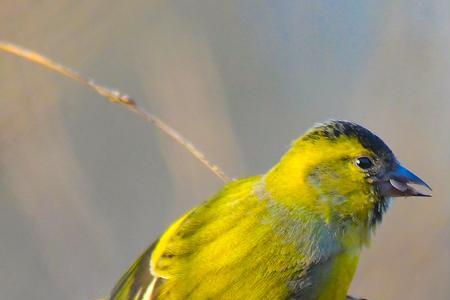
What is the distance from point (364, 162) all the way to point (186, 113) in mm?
695

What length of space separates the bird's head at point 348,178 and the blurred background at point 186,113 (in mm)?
394

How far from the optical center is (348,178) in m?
1.72

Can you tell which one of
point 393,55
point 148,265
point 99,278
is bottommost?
point 99,278

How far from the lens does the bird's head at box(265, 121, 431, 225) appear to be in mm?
1703

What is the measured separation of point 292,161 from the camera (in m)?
1.77

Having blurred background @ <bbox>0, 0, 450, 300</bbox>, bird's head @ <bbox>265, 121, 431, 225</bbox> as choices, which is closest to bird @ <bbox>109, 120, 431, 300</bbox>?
bird's head @ <bbox>265, 121, 431, 225</bbox>

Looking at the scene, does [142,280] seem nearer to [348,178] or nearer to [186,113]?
[348,178]

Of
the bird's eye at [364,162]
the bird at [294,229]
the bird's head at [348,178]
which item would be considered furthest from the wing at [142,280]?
the bird's eye at [364,162]

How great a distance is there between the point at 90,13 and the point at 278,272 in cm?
95

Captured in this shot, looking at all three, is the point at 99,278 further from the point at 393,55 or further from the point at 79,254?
the point at 393,55

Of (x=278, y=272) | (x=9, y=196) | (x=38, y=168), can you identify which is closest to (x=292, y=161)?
(x=278, y=272)

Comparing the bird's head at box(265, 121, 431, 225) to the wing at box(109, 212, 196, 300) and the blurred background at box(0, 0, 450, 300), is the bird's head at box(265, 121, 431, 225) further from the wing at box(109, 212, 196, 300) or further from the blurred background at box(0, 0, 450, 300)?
Result: the blurred background at box(0, 0, 450, 300)

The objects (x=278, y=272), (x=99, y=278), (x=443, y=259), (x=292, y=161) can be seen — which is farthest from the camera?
(x=99, y=278)

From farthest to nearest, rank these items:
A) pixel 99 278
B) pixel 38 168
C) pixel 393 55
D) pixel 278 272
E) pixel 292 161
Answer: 1. pixel 99 278
2. pixel 38 168
3. pixel 393 55
4. pixel 292 161
5. pixel 278 272
